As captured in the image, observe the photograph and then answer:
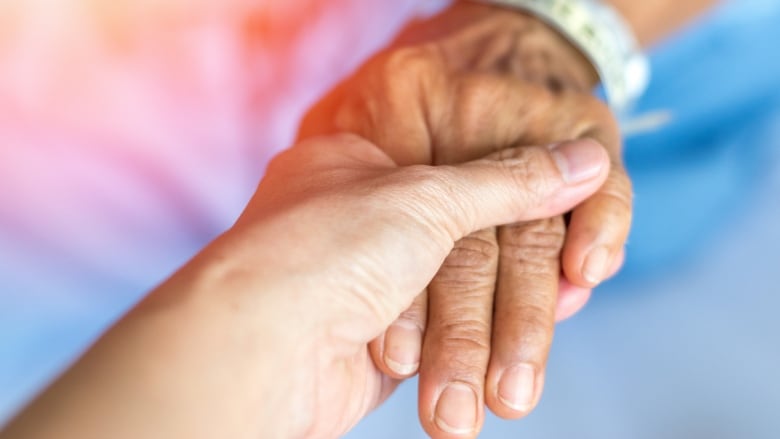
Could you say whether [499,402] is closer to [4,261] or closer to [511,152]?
[511,152]

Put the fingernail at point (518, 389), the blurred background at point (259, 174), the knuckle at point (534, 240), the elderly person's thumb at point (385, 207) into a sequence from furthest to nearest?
the blurred background at point (259, 174) → the knuckle at point (534, 240) → the fingernail at point (518, 389) → the elderly person's thumb at point (385, 207)

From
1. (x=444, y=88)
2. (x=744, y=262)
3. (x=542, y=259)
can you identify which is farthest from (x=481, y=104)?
(x=744, y=262)

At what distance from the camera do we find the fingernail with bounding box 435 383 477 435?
0.66 meters

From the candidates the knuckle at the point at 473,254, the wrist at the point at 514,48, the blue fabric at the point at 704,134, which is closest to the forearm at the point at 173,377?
the knuckle at the point at 473,254

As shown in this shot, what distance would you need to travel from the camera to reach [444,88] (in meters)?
0.92

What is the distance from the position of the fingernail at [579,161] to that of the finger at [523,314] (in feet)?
0.26

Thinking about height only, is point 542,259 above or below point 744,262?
above

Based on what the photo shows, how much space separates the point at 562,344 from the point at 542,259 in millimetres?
271

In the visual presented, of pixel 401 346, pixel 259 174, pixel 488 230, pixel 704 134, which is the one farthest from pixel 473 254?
pixel 704 134

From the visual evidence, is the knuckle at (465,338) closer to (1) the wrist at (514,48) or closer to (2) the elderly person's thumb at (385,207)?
(2) the elderly person's thumb at (385,207)

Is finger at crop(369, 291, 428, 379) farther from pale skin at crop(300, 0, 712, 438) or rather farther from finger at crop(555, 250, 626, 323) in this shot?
finger at crop(555, 250, 626, 323)

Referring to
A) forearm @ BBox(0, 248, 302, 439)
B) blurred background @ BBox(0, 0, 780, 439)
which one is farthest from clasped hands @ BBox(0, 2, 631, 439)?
blurred background @ BBox(0, 0, 780, 439)

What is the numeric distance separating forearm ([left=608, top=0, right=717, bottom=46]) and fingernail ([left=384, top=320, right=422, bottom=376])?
679 millimetres

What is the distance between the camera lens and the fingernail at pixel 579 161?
2.47ft
